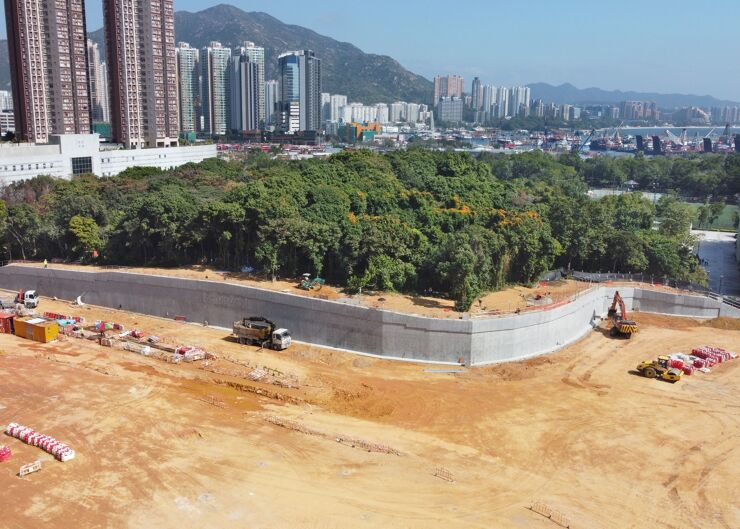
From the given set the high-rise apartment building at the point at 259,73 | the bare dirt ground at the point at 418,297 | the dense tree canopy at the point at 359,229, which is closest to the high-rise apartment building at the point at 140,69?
the dense tree canopy at the point at 359,229

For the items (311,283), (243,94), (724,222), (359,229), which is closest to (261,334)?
(311,283)

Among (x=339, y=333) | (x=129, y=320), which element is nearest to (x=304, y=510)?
(x=339, y=333)

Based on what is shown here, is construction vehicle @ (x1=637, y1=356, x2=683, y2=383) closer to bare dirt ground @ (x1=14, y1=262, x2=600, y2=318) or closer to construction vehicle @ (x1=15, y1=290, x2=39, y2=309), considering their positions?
bare dirt ground @ (x1=14, y1=262, x2=600, y2=318)

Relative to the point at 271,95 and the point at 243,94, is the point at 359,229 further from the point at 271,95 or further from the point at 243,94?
the point at 271,95

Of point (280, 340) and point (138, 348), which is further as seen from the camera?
point (138, 348)

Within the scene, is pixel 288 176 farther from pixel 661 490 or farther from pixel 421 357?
pixel 661 490
